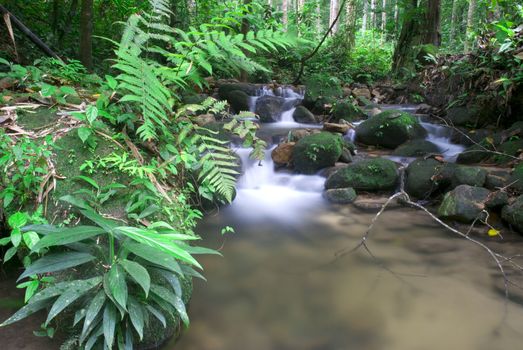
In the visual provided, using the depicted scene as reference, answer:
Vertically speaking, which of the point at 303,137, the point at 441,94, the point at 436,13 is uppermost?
the point at 436,13

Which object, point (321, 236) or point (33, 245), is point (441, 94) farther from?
point (33, 245)

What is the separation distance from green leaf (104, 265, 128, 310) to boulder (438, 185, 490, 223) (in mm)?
3692

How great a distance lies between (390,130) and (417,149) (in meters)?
0.64

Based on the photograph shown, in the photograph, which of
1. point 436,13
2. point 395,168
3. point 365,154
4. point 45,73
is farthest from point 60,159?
point 436,13

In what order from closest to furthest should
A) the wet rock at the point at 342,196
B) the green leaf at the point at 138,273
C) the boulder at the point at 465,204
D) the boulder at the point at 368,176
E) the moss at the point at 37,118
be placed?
the green leaf at the point at 138,273
the moss at the point at 37,118
the boulder at the point at 465,204
the wet rock at the point at 342,196
the boulder at the point at 368,176

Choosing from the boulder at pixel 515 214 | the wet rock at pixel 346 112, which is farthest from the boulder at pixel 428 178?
the wet rock at pixel 346 112

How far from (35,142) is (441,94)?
25.7 ft

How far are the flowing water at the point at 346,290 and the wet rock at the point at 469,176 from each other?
0.73m

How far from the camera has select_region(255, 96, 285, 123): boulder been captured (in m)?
8.88

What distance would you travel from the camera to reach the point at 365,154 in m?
6.62

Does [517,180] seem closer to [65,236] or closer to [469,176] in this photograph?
[469,176]

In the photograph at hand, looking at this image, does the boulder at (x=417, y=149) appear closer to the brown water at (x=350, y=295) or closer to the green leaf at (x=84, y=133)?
the brown water at (x=350, y=295)

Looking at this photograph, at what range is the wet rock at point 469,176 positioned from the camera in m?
4.62

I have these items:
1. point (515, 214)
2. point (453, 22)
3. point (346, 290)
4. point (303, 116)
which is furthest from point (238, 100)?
point (453, 22)
